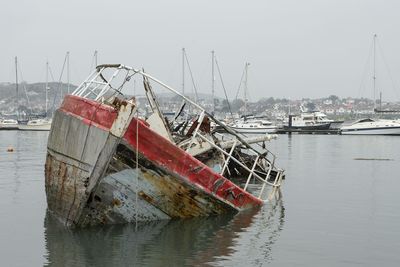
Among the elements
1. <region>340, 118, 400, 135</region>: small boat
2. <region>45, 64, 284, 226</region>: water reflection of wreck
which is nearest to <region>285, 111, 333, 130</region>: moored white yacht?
<region>340, 118, 400, 135</region>: small boat

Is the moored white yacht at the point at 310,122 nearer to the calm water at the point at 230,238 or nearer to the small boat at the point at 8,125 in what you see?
the small boat at the point at 8,125

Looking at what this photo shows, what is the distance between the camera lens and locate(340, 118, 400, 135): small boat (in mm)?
82625

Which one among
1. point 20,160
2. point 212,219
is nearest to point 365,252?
point 212,219

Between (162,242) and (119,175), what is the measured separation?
5.76 feet

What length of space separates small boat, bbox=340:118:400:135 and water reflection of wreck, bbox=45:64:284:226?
7388 cm

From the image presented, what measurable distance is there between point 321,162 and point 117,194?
82.5ft

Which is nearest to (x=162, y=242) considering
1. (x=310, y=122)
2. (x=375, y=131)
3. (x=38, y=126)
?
(x=375, y=131)

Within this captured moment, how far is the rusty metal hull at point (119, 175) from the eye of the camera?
11984 millimetres

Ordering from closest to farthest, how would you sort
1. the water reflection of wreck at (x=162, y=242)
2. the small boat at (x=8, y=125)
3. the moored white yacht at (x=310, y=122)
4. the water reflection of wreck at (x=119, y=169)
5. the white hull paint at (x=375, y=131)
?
the water reflection of wreck at (x=162, y=242), the water reflection of wreck at (x=119, y=169), the white hull paint at (x=375, y=131), the moored white yacht at (x=310, y=122), the small boat at (x=8, y=125)

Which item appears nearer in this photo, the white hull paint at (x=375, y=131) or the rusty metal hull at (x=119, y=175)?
the rusty metal hull at (x=119, y=175)

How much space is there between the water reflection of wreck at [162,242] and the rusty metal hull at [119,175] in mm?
310

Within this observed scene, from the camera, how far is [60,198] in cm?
1297

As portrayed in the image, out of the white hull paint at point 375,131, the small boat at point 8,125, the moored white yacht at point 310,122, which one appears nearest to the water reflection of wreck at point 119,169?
the white hull paint at point 375,131

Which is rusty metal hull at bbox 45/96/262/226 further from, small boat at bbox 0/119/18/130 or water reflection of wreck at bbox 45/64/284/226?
small boat at bbox 0/119/18/130
